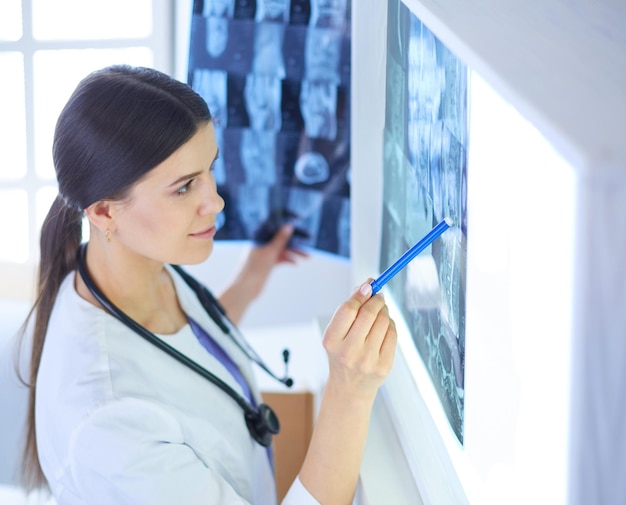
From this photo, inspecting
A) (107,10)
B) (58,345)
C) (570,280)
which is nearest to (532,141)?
(570,280)

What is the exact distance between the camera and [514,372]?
0.58 m

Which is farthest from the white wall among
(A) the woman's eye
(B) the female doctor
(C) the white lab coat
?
(A) the woman's eye

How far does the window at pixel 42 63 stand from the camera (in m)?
1.87

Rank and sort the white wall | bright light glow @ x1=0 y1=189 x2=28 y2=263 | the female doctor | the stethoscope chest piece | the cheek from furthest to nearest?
bright light glow @ x1=0 y1=189 x2=28 y2=263 → the stethoscope chest piece → the cheek → the female doctor → the white wall

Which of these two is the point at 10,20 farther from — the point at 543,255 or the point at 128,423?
the point at 543,255

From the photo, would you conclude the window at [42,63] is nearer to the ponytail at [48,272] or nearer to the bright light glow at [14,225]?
the bright light glow at [14,225]

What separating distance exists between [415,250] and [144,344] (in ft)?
1.44

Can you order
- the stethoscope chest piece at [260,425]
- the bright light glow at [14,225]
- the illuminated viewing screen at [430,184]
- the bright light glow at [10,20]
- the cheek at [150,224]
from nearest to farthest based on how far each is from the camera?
the illuminated viewing screen at [430,184] < the cheek at [150,224] < the stethoscope chest piece at [260,425] < the bright light glow at [10,20] < the bright light glow at [14,225]

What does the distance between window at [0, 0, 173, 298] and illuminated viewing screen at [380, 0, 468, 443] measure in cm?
99

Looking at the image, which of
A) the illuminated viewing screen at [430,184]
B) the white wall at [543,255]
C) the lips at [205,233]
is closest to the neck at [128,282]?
the lips at [205,233]

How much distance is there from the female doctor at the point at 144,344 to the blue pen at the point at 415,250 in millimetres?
30

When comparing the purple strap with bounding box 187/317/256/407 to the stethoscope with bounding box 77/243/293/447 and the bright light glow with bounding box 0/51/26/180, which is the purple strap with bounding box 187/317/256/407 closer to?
the stethoscope with bounding box 77/243/293/447

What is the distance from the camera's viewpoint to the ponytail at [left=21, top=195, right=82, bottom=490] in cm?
120

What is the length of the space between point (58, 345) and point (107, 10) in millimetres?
1052
